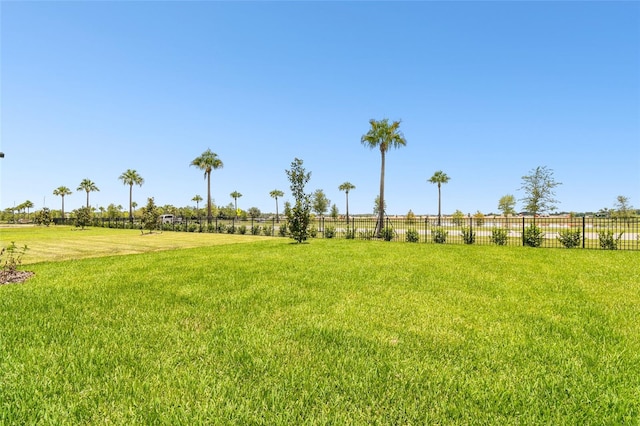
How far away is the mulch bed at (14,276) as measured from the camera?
730 centimetres

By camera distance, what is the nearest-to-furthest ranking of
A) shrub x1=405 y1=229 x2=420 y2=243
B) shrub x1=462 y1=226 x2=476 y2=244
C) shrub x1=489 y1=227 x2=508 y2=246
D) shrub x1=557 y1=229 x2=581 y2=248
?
shrub x1=557 y1=229 x2=581 y2=248 < shrub x1=489 y1=227 x2=508 y2=246 < shrub x1=462 y1=226 x2=476 y2=244 < shrub x1=405 y1=229 x2=420 y2=243

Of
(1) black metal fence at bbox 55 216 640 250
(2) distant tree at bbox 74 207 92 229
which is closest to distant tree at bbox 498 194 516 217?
(1) black metal fence at bbox 55 216 640 250

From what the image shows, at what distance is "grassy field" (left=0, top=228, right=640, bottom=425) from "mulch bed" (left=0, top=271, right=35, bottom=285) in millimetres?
676

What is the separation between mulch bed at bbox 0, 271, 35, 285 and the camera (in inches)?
287

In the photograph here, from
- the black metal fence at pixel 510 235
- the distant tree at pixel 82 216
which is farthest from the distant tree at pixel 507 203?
the distant tree at pixel 82 216

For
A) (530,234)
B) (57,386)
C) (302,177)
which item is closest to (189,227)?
(302,177)

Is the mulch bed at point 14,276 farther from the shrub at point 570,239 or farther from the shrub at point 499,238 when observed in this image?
the shrub at point 570,239

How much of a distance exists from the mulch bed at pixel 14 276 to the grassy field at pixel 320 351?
68cm

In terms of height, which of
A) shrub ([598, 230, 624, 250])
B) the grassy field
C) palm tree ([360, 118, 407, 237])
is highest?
palm tree ([360, 118, 407, 237])

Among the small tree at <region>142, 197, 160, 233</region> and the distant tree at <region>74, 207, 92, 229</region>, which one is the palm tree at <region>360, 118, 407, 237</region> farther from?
the distant tree at <region>74, 207, 92, 229</region>

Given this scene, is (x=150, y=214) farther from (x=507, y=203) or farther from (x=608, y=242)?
(x=507, y=203)

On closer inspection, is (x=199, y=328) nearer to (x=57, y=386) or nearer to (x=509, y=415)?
(x=57, y=386)

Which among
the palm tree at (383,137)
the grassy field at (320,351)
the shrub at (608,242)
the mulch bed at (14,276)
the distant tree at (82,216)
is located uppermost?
the palm tree at (383,137)

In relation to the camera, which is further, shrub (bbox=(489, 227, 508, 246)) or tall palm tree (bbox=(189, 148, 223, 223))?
tall palm tree (bbox=(189, 148, 223, 223))
